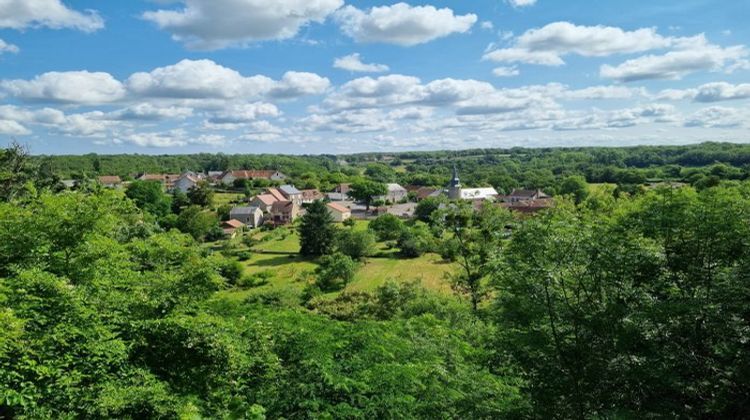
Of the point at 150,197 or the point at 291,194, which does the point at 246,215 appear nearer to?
the point at 150,197

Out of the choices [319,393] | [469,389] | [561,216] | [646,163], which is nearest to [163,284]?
[319,393]

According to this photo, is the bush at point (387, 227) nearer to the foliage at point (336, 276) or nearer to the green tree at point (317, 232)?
the green tree at point (317, 232)

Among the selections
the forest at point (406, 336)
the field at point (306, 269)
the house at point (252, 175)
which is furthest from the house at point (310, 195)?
the forest at point (406, 336)

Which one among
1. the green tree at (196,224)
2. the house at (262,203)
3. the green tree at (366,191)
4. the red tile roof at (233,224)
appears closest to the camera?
the green tree at (196,224)

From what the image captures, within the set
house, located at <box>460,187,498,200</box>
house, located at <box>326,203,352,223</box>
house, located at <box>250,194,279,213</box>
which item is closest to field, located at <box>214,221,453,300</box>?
house, located at <box>326,203,352,223</box>

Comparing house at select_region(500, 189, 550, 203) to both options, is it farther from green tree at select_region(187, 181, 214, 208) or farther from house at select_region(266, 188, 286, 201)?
green tree at select_region(187, 181, 214, 208)

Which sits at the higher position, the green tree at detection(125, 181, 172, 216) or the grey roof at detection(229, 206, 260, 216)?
the green tree at detection(125, 181, 172, 216)
